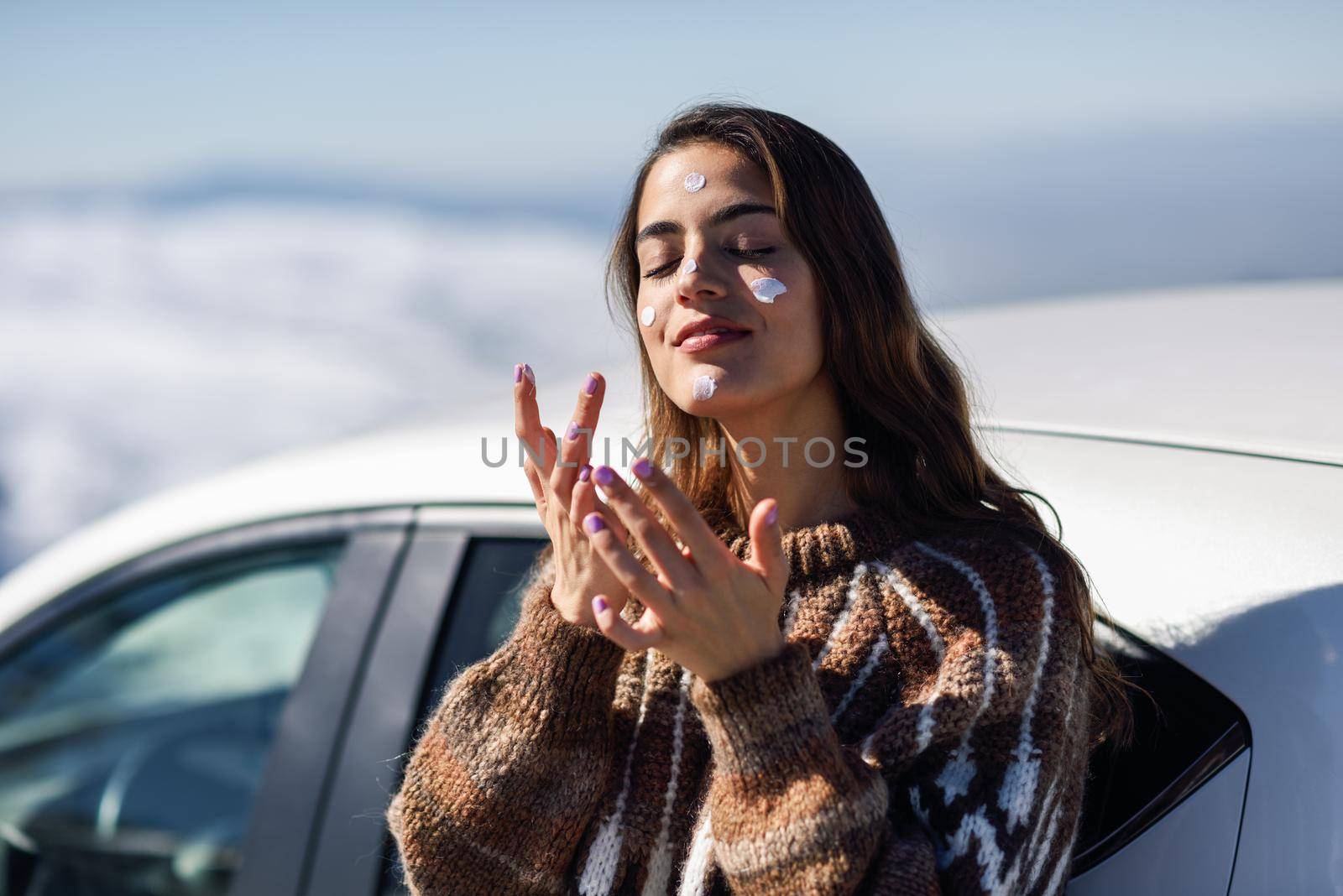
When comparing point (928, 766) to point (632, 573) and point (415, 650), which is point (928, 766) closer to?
point (632, 573)

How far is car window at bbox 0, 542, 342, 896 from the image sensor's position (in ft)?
7.64

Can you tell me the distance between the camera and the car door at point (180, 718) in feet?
6.86

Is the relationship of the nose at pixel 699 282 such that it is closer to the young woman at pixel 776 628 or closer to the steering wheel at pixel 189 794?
the young woman at pixel 776 628

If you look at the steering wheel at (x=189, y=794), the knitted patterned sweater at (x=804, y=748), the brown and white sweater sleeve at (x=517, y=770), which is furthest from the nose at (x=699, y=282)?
the steering wheel at (x=189, y=794)

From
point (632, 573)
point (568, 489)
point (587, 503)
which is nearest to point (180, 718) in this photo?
point (568, 489)

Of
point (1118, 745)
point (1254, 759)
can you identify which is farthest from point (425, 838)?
point (1254, 759)

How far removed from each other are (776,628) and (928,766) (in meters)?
0.24

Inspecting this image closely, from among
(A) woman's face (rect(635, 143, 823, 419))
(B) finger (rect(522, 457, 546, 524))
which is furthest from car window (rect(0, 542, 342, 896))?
(A) woman's face (rect(635, 143, 823, 419))

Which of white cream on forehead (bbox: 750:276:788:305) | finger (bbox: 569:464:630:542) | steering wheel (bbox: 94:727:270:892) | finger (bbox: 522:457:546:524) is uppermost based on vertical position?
white cream on forehead (bbox: 750:276:788:305)

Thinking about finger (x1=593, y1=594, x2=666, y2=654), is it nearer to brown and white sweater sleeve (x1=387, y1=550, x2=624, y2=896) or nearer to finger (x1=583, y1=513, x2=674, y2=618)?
finger (x1=583, y1=513, x2=674, y2=618)

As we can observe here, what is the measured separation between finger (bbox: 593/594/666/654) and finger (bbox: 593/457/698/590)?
0.20 ft

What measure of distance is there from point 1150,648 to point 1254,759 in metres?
0.19

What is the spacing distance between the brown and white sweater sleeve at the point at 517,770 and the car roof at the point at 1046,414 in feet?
1.63

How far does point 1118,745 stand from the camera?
1530mm
